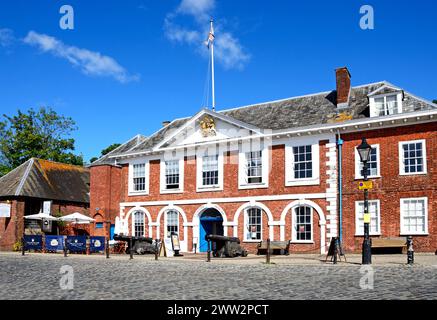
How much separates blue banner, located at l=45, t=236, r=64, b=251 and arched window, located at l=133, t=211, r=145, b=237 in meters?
5.47

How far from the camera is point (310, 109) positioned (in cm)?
2842

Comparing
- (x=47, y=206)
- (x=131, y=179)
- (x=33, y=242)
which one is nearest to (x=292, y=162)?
(x=131, y=179)

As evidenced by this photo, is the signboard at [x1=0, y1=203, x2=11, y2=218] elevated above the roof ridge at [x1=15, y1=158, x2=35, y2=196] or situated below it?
Result: below

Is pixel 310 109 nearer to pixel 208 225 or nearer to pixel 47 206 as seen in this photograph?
pixel 208 225

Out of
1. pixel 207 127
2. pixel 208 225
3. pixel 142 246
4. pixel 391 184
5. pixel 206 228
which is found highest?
pixel 207 127

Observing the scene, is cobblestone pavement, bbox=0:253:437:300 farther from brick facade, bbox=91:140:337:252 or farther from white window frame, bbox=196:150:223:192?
white window frame, bbox=196:150:223:192

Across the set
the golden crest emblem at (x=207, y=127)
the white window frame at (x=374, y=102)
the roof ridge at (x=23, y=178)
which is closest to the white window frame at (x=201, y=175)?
the golden crest emblem at (x=207, y=127)

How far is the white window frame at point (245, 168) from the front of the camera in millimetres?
27719

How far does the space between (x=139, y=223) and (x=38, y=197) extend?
758 cm

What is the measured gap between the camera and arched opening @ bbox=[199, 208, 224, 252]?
98.7 feet

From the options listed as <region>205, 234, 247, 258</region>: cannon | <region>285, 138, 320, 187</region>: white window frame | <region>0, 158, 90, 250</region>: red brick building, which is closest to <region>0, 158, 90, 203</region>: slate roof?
<region>0, 158, 90, 250</region>: red brick building

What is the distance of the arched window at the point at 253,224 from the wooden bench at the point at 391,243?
21.1 ft
